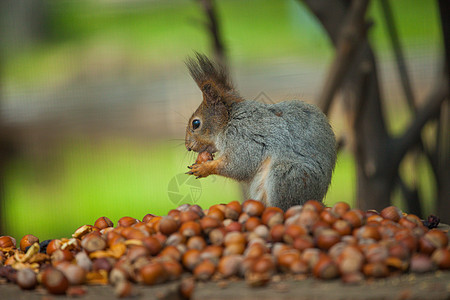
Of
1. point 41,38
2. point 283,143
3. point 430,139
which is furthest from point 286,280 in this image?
point 41,38

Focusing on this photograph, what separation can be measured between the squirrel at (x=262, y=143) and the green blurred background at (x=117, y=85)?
932 millimetres

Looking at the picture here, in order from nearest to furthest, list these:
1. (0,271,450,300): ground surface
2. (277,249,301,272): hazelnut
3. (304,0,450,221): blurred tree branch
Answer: (0,271,450,300): ground surface → (277,249,301,272): hazelnut → (304,0,450,221): blurred tree branch

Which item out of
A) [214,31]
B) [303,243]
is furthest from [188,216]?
[214,31]

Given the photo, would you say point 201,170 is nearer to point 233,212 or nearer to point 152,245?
point 233,212

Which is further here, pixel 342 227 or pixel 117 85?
pixel 117 85

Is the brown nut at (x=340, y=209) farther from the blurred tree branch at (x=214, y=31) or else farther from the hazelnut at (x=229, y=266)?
the blurred tree branch at (x=214, y=31)

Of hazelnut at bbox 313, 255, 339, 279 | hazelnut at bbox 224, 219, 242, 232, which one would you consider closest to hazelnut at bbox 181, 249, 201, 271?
hazelnut at bbox 224, 219, 242, 232

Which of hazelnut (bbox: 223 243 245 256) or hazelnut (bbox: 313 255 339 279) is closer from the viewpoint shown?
hazelnut (bbox: 313 255 339 279)

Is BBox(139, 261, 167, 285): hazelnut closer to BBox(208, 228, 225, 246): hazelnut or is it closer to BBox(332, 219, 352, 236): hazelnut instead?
BBox(208, 228, 225, 246): hazelnut

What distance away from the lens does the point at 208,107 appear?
4.70 ft

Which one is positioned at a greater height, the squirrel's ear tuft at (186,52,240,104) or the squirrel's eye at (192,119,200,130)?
the squirrel's ear tuft at (186,52,240,104)

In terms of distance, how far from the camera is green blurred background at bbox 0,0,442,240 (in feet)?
7.85

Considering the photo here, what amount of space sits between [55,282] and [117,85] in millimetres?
1780

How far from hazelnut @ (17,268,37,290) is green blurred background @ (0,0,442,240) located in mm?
1424
